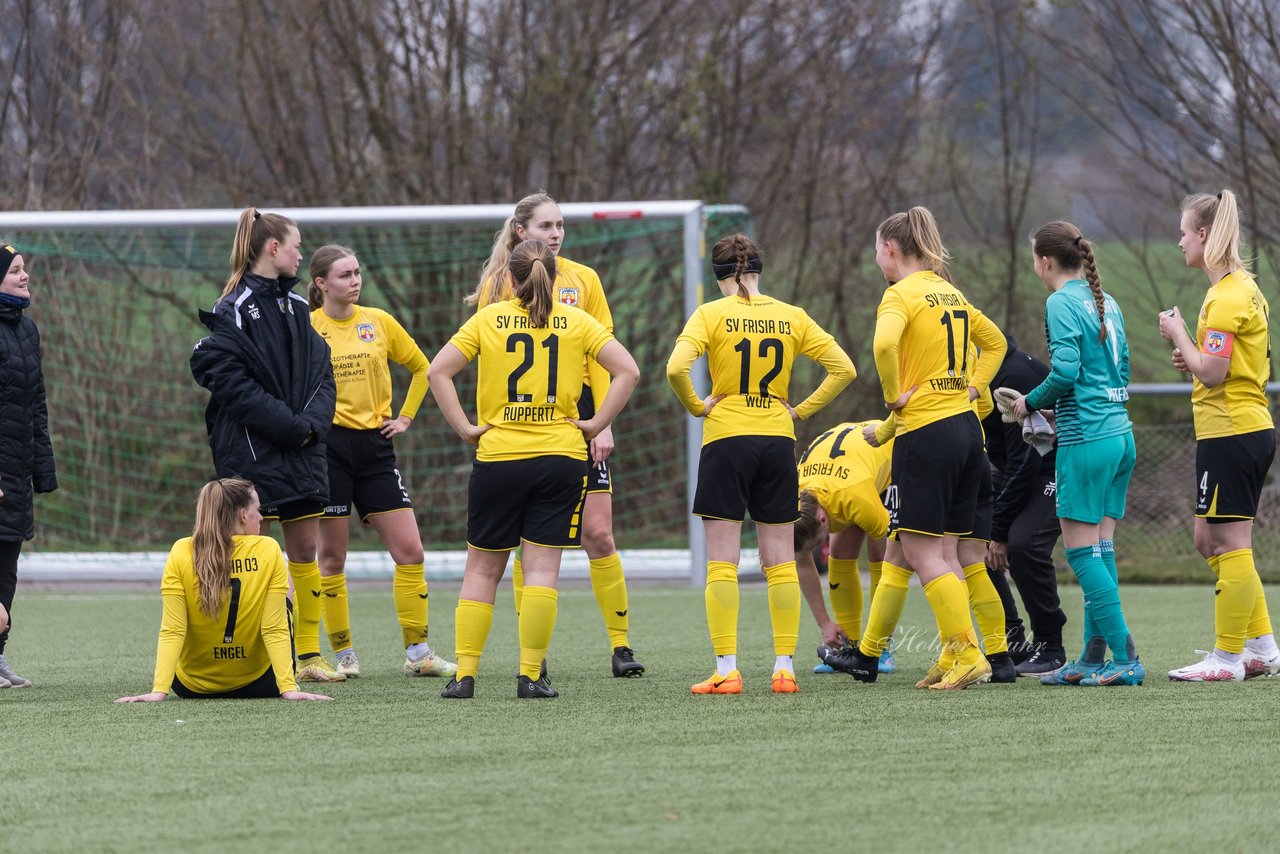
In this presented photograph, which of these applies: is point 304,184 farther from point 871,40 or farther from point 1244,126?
point 1244,126

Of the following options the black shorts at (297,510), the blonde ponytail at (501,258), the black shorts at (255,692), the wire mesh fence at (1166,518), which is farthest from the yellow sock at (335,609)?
the wire mesh fence at (1166,518)

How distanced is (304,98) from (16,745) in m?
10.7

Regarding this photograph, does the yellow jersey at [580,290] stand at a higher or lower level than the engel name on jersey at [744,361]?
higher

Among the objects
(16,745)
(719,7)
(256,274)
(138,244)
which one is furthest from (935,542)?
(719,7)

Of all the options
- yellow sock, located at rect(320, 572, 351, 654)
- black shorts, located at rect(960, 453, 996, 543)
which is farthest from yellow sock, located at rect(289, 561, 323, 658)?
black shorts, located at rect(960, 453, 996, 543)

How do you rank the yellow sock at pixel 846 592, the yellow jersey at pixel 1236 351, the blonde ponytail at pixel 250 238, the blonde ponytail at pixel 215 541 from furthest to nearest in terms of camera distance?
the yellow sock at pixel 846 592 → the blonde ponytail at pixel 250 238 → the yellow jersey at pixel 1236 351 → the blonde ponytail at pixel 215 541

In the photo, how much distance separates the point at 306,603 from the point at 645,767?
8.68 ft

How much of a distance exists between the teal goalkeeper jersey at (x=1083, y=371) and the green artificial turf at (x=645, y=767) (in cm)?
99

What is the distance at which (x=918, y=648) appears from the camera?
775cm

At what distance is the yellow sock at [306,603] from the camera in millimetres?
6534

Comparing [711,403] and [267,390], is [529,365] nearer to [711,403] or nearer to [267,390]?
[711,403]

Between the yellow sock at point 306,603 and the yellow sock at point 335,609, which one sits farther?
the yellow sock at point 335,609

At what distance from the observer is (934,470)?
5.82 metres

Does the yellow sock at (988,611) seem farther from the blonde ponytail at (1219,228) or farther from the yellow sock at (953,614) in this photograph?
the blonde ponytail at (1219,228)
